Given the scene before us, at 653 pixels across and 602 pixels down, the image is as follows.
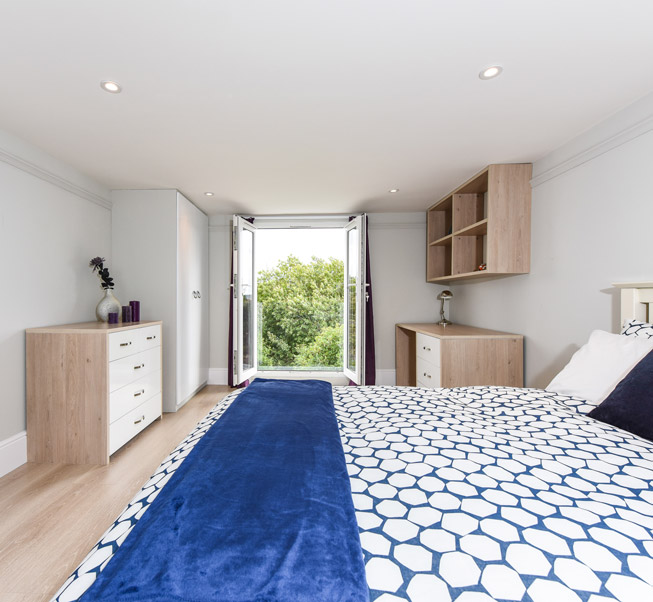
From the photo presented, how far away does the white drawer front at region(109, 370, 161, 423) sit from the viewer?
244 centimetres

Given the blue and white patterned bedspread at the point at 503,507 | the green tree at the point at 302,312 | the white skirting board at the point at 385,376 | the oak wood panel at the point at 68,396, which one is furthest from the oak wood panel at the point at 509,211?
the green tree at the point at 302,312

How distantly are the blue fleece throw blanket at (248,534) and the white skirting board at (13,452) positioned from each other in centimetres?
210

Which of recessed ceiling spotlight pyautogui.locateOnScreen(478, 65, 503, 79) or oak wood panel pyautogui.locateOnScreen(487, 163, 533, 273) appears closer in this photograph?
recessed ceiling spotlight pyautogui.locateOnScreen(478, 65, 503, 79)

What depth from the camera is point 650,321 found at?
1763 millimetres

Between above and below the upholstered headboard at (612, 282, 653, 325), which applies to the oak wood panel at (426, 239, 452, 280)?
above

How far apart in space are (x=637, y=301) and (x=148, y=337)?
11.2 feet

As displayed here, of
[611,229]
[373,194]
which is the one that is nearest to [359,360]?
[373,194]

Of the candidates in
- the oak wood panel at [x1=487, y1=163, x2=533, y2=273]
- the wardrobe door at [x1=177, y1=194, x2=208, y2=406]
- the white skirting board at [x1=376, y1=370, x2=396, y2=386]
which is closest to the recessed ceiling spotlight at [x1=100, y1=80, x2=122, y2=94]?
the wardrobe door at [x1=177, y1=194, x2=208, y2=406]

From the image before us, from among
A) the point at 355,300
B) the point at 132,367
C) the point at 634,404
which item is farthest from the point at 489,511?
the point at 355,300

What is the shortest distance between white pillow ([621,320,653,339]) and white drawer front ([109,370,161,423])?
3141 millimetres

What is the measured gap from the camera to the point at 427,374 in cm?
320

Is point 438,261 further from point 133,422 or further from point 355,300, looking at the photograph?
point 133,422

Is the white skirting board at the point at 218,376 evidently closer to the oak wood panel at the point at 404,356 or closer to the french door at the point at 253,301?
the french door at the point at 253,301

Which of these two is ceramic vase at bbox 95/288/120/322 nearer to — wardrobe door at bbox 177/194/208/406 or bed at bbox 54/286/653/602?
wardrobe door at bbox 177/194/208/406
